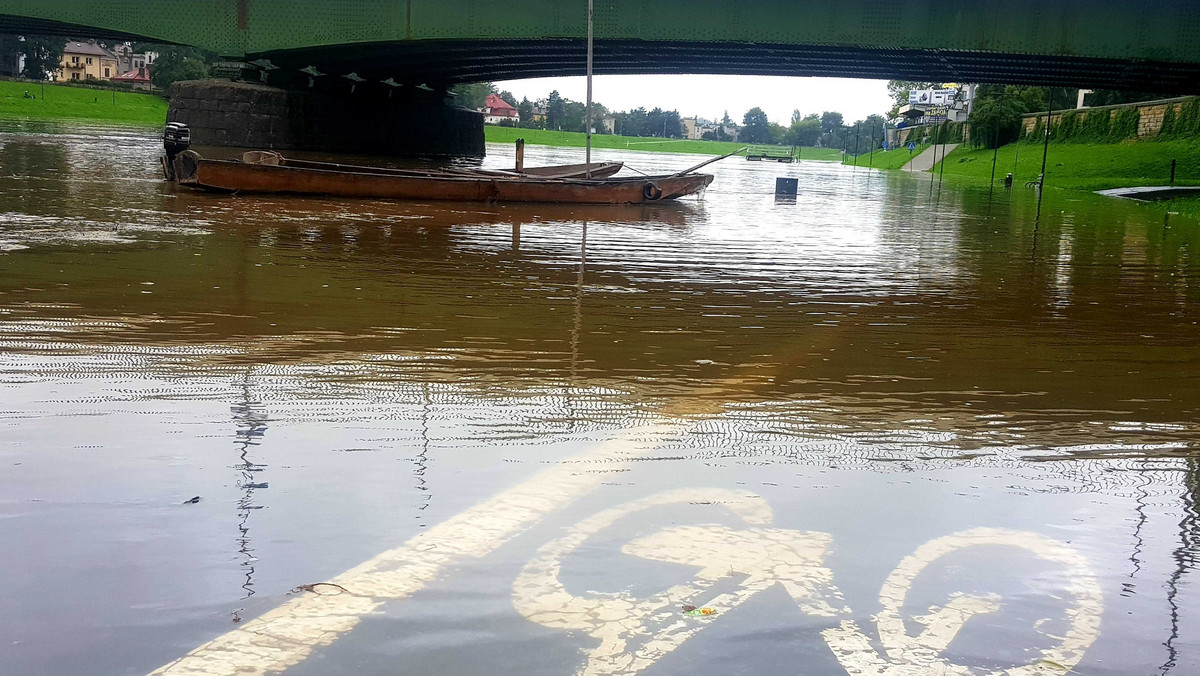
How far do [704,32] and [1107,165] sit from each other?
89.2 feet

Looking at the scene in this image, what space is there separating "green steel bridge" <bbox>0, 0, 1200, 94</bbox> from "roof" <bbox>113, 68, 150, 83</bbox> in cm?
9694

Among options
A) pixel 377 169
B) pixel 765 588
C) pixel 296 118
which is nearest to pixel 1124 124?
pixel 296 118

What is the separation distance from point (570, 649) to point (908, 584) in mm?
1308

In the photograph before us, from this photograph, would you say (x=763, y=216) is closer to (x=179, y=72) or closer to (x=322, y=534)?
(x=322, y=534)

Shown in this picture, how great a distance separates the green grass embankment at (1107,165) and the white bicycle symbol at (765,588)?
4430 centimetres

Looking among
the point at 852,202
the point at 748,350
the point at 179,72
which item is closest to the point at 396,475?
the point at 748,350

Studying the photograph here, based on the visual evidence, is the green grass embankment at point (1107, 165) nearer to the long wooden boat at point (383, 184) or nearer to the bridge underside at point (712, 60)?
the bridge underside at point (712, 60)

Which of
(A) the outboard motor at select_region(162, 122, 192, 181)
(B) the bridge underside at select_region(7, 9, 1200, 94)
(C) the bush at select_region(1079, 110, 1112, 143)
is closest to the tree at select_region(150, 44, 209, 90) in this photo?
(B) the bridge underside at select_region(7, 9, 1200, 94)

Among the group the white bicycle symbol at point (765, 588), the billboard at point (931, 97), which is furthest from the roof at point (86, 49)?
the white bicycle symbol at point (765, 588)

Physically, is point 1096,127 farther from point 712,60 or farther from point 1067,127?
point 712,60

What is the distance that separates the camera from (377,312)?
29.2 feet

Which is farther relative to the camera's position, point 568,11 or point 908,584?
point 568,11

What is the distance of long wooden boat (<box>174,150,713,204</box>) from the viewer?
2125 cm

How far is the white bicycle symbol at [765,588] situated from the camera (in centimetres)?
309
